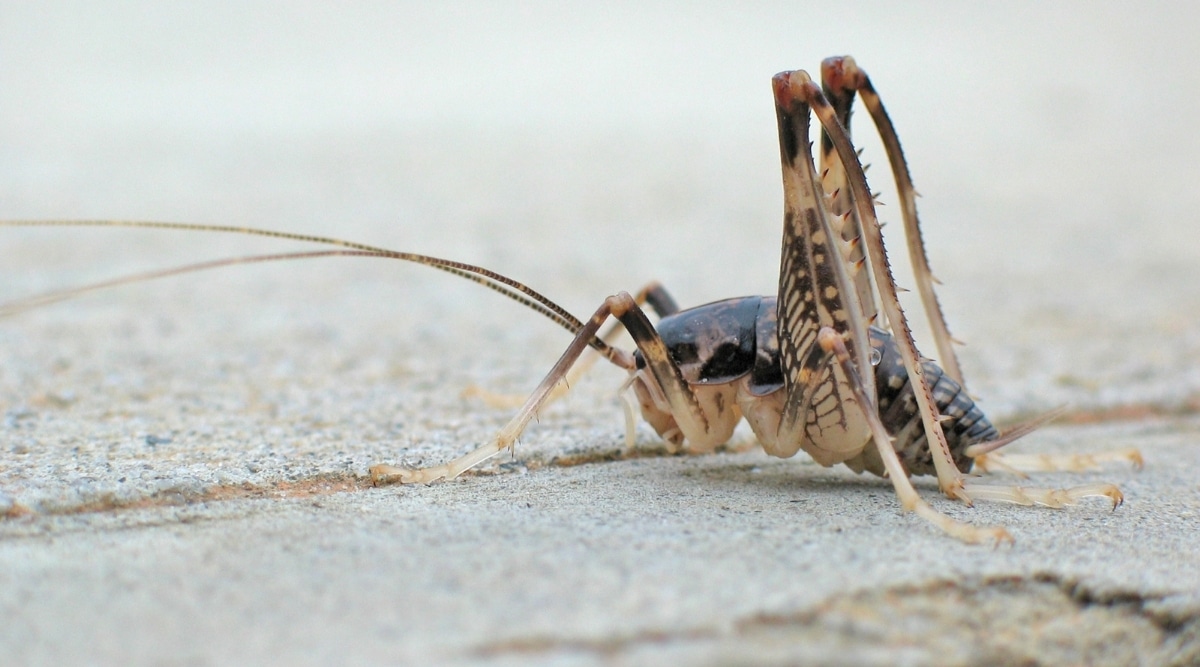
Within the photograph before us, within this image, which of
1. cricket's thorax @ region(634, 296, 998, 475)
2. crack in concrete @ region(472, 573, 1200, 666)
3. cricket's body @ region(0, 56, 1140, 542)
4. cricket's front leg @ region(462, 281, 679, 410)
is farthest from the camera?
cricket's front leg @ region(462, 281, 679, 410)

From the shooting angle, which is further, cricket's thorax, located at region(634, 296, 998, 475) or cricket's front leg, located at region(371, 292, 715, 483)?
cricket's thorax, located at region(634, 296, 998, 475)

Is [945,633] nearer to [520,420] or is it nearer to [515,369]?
[520,420]

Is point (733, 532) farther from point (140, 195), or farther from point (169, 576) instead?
point (140, 195)

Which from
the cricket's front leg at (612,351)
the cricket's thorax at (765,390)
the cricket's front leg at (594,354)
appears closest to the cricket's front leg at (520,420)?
the cricket's front leg at (612,351)

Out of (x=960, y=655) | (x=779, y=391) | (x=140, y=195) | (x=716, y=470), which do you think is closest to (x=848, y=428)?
(x=779, y=391)

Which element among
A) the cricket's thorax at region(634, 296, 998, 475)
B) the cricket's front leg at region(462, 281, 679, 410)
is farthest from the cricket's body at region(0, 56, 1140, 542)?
the cricket's front leg at region(462, 281, 679, 410)

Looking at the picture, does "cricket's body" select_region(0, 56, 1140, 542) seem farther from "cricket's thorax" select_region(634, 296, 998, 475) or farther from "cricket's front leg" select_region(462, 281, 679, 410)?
"cricket's front leg" select_region(462, 281, 679, 410)

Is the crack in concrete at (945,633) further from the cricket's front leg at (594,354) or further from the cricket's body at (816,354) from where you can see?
the cricket's front leg at (594,354)

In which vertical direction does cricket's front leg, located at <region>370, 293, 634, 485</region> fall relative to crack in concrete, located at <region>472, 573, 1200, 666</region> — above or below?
above
